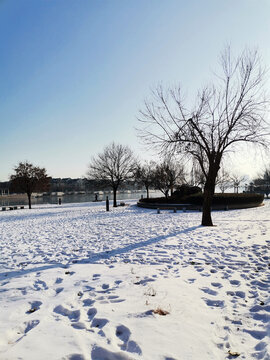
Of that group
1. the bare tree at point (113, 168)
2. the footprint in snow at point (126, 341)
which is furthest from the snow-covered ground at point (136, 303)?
the bare tree at point (113, 168)

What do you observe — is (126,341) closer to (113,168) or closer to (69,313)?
(69,313)

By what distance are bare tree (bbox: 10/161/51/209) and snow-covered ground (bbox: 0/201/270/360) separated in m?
27.0

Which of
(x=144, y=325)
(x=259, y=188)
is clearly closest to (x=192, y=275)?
(x=144, y=325)

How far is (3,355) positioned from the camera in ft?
7.20

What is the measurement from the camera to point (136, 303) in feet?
10.9

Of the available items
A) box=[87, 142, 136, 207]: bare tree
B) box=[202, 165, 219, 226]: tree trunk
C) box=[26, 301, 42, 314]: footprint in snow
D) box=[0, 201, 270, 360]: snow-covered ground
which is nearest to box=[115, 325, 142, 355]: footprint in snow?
box=[0, 201, 270, 360]: snow-covered ground

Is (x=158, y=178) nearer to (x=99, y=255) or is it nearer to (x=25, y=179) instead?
(x=25, y=179)

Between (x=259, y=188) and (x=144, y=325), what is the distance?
58.6 m

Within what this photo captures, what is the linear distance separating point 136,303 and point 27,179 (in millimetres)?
31792

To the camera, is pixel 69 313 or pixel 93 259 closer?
pixel 69 313

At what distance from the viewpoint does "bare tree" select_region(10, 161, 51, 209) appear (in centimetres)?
3061

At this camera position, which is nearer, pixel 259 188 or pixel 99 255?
pixel 99 255

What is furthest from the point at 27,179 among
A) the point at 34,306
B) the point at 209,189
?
the point at 34,306

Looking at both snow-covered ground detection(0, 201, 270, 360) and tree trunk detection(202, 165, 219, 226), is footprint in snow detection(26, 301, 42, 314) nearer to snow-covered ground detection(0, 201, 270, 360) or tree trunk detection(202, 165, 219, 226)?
snow-covered ground detection(0, 201, 270, 360)
